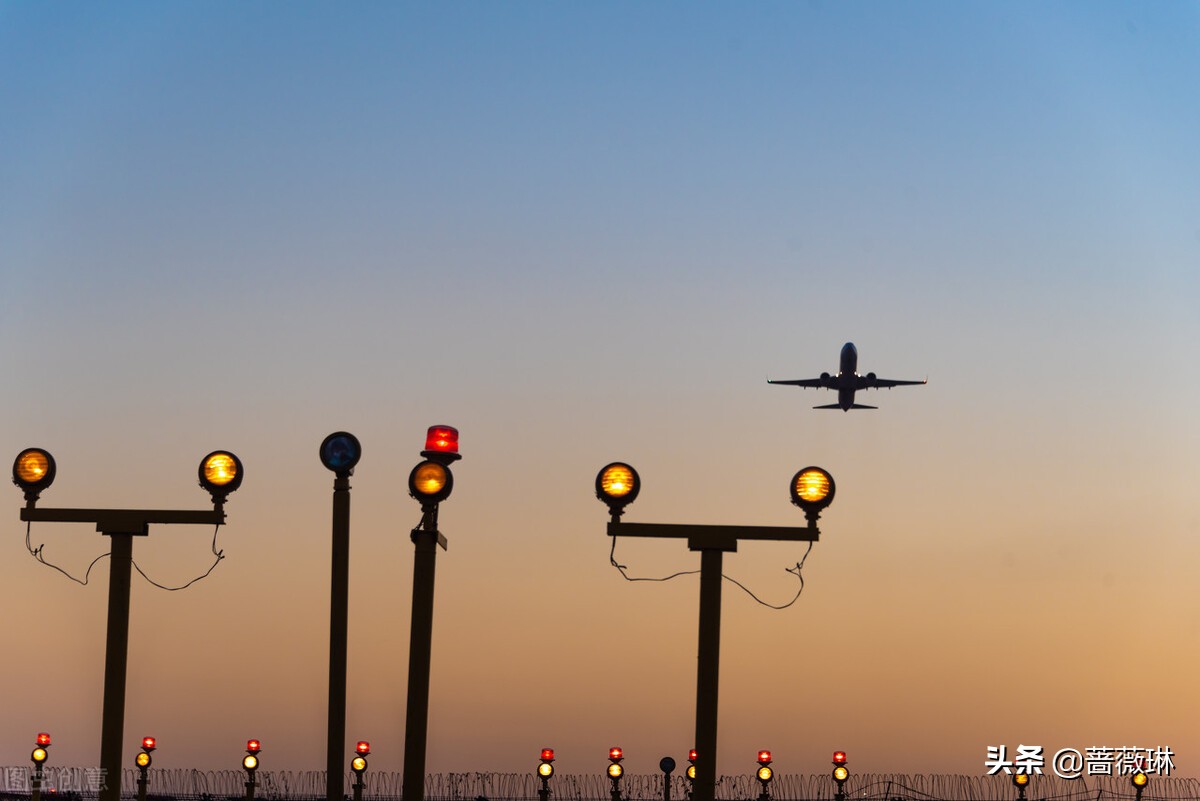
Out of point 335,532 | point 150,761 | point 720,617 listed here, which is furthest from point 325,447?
point 150,761

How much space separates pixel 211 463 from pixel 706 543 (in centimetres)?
675

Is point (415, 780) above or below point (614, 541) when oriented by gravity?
below

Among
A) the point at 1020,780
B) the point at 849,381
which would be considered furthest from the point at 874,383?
the point at 1020,780

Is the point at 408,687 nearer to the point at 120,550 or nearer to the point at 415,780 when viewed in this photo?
the point at 415,780

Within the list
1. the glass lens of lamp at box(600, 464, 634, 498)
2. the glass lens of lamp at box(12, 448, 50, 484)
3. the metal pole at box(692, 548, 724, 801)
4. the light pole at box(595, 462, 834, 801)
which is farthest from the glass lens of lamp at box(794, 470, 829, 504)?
the glass lens of lamp at box(12, 448, 50, 484)

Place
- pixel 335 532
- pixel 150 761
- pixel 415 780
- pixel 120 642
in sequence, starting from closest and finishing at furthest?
pixel 415 780 → pixel 335 532 → pixel 120 642 → pixel 150 761

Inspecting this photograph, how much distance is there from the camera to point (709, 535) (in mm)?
A: 23156

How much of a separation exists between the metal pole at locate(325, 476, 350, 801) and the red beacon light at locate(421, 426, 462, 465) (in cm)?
138

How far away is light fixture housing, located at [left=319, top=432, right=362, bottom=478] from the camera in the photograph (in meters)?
23.5

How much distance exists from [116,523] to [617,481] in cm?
728

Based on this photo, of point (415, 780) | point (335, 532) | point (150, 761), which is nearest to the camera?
point (415, 780)

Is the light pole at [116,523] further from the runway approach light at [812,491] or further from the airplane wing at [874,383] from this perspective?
the airplane wing at [874,383]

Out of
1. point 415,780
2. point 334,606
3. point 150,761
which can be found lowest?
point 150,761

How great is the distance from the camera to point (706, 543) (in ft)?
75.9
